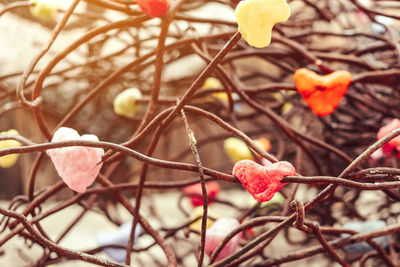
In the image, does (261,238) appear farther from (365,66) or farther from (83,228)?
(83,228)

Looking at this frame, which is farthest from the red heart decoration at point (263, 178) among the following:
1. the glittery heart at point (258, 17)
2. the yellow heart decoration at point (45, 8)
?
the yellow heart decoration at point (45, 8)

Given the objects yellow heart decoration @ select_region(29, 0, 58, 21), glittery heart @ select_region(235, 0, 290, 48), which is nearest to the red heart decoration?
glittery heart @ select_region(235, 0, 290, 48)

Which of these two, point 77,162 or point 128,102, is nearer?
point 77,162

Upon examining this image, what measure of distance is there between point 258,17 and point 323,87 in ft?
0.26

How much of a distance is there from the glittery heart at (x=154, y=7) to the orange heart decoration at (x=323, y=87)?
71 millimetres

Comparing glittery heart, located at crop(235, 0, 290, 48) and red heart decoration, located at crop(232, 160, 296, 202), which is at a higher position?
glittery heart, located at crop(235, 0, 290, 48)

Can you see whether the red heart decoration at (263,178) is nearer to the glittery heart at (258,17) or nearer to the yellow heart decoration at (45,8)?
the glittery heart at (258,17)

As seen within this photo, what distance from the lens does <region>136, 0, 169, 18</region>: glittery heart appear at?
159 mm

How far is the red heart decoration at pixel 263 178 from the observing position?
0.43 feet

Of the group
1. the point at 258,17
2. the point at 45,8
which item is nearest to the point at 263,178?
the point at 258,17

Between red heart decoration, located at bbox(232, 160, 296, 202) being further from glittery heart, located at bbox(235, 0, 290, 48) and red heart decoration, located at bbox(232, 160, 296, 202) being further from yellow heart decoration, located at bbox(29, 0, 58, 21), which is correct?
yellow heart decoration, located at bbox(29, 0, 58, 21)

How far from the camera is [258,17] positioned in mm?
121

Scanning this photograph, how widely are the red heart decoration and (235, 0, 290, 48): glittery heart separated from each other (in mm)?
40

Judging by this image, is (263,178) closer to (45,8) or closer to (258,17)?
(258,17)
